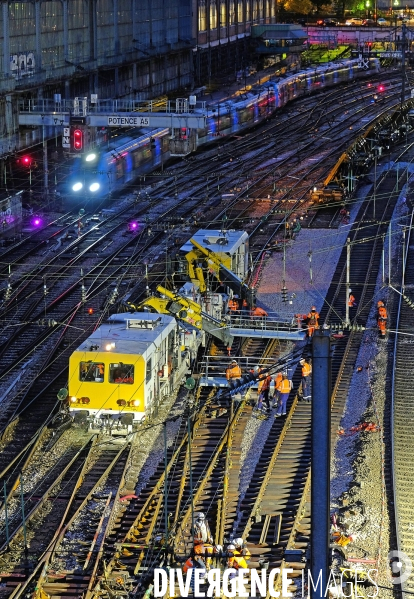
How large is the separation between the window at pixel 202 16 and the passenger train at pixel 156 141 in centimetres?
645

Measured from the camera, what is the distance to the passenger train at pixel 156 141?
5144 cm

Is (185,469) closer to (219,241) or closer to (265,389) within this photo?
(265,389)

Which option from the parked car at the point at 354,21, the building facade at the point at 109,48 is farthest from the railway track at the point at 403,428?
the parked car at the point at 354,21

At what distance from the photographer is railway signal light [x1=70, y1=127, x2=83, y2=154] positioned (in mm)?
44531

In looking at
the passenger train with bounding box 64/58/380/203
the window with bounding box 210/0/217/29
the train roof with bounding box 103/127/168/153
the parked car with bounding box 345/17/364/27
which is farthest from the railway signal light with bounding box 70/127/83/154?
the parked car with bounding box 345/17/364/27

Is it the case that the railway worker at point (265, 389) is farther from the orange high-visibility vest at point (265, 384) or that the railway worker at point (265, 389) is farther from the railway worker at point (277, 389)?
the railway worker at point (277, 389)

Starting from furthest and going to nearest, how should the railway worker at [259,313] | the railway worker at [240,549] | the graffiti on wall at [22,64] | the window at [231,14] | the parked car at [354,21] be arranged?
the parked car at [354,21] < the window at [231,14] < the graffiti on wall at [22,64] < the railway worker at [259,313] < the railway worker at [240,549]

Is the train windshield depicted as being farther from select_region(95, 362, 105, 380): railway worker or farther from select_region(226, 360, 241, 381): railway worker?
select_region(226, 360, 241, 381): railway worker

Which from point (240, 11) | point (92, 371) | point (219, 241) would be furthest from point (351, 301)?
point (240, 11)

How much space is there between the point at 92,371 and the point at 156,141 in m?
33.6

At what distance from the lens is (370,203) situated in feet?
163

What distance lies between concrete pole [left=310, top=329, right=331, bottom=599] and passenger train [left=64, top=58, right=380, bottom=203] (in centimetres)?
3154

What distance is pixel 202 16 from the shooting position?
8306 centimetres

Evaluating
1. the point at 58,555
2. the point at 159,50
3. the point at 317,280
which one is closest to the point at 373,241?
the point at 317,280
